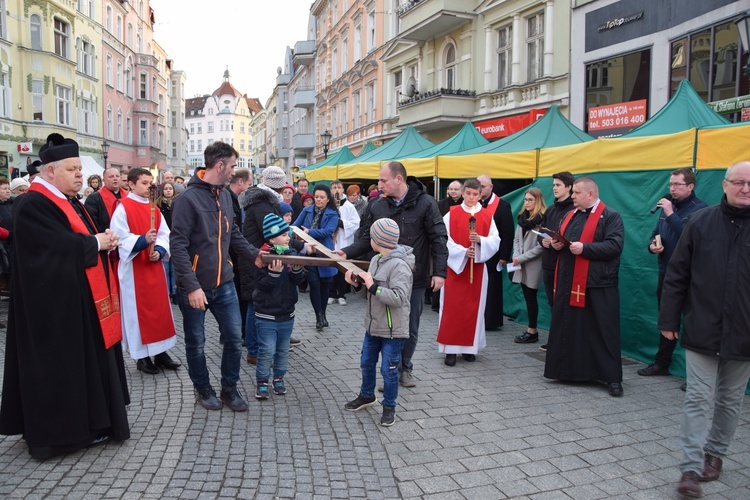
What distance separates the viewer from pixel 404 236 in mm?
5301

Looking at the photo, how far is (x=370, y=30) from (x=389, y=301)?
27.4 m

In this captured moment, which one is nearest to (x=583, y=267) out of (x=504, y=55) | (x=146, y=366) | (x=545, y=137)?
(x=545, y=137)

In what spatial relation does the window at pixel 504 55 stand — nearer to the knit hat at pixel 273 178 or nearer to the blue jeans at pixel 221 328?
the knit hat at pixel 273 178

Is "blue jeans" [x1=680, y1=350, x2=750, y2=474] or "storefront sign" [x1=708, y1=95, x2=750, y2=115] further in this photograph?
"storefront sign" [x1=708, y1=95, x2=750, y2=115]

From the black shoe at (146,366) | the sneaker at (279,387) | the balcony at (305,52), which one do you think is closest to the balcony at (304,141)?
the balcony at (305,52)

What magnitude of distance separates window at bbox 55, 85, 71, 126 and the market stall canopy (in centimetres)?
2398

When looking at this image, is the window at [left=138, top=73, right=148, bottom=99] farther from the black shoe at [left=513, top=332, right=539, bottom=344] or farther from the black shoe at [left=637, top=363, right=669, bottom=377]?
the black shoe at [left=637, top=363, right=669, bottom=377]

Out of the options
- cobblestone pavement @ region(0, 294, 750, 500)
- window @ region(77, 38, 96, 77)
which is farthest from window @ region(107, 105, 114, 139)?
cobblestone pavement @ region(0, 294, 750, 500)

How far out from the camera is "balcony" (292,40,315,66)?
4497 centimetres

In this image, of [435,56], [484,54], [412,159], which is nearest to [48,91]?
[435,56]

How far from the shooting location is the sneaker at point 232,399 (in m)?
4.68

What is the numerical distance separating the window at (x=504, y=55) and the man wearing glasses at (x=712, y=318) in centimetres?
1486

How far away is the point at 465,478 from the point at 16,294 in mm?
3010

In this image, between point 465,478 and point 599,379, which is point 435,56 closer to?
point 599,379
